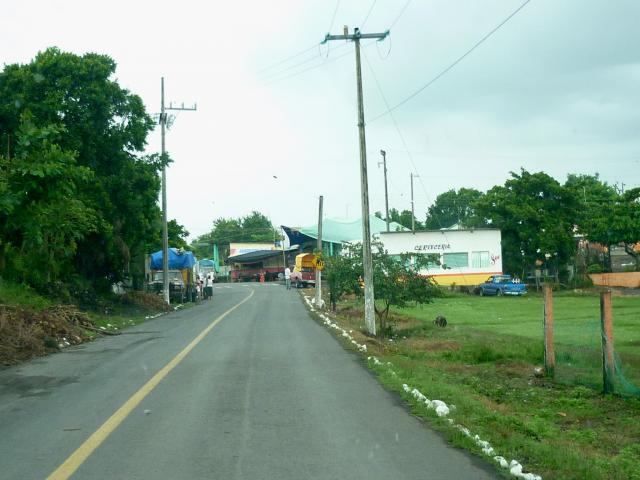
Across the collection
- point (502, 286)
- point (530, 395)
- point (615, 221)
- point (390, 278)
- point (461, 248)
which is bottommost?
point (530, 395)

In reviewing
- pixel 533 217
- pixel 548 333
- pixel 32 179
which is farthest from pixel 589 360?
pixel 533 217

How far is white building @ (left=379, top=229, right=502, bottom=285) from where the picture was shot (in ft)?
190

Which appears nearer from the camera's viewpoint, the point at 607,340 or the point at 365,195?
the point at 607,340

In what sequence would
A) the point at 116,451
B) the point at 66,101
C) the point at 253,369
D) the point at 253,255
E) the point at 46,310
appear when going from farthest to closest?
the point at 253,255 < the point at 66,101 < the point at 46,310 < the point at 253,369 < the point at 116,451

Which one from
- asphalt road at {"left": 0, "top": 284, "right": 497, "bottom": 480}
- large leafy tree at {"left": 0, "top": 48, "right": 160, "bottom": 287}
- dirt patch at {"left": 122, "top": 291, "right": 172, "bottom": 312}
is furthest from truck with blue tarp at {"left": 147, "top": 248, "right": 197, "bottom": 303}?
asphalt road at {"left": 0, "top": 284, "right": 497, "bottom": 480}

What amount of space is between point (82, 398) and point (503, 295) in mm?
45617

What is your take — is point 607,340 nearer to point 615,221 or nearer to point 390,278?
point 390,278

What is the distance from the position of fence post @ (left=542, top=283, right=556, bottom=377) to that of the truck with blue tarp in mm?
36847

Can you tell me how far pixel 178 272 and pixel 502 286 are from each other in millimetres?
23299

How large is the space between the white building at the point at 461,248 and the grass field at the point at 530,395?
32.3 meters

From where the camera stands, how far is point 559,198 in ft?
189

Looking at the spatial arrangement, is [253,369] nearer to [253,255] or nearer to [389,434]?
[389,434]

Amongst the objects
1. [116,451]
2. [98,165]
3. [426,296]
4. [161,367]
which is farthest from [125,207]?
[116,451]

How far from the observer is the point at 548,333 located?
14109 mm
